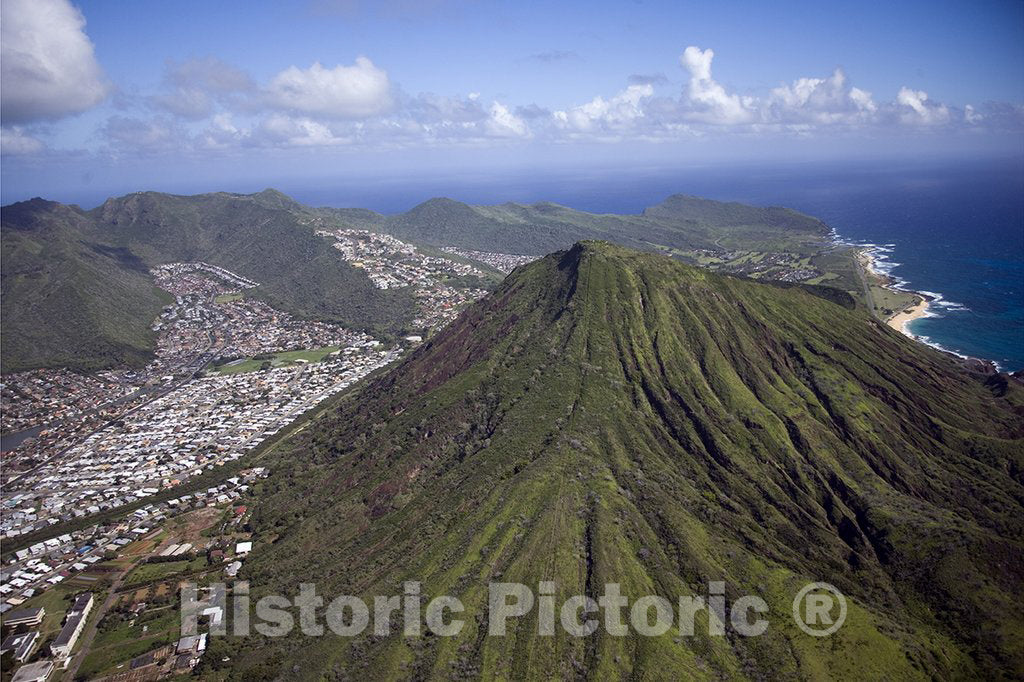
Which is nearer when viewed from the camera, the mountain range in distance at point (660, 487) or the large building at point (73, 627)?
the mountain range in distance at point (660, 487)

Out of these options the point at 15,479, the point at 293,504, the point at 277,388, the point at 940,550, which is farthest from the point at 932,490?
the point at 15,479

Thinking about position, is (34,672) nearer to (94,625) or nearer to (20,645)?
(20,645)

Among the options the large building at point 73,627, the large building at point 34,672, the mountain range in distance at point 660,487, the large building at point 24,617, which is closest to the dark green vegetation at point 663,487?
the mountain range in distance at point 660,487

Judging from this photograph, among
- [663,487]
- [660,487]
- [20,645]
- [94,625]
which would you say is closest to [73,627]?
[94,625]

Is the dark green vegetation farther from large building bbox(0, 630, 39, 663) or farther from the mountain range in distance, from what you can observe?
large building bbox(0, 630, 39, 663)

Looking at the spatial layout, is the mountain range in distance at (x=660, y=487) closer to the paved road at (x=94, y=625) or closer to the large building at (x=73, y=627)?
the paved road at (x=94, y=625)

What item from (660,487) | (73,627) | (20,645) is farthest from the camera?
(660,487)
